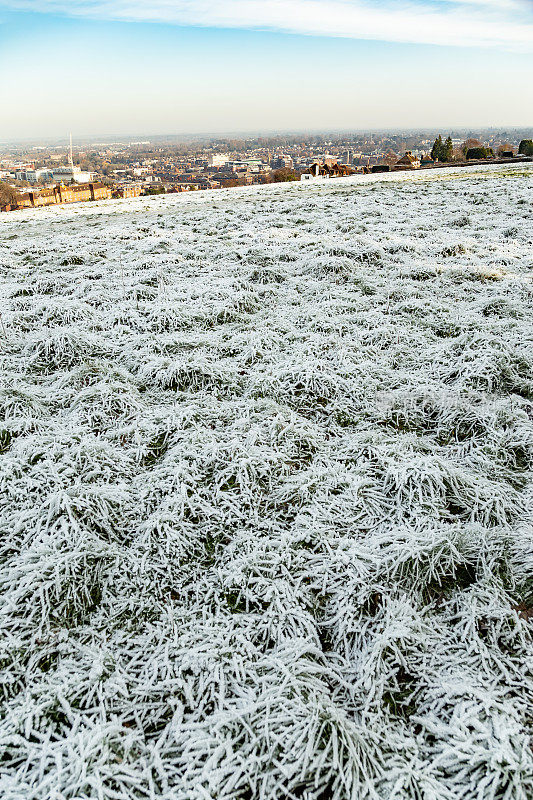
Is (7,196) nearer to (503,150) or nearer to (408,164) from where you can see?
(408,164)

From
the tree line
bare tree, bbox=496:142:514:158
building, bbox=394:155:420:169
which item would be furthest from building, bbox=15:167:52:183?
building, bbox=394:155:420:169

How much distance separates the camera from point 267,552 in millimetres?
2682

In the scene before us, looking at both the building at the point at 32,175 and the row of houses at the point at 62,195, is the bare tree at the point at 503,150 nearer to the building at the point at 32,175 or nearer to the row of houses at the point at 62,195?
the row of houses at the point at 62,195

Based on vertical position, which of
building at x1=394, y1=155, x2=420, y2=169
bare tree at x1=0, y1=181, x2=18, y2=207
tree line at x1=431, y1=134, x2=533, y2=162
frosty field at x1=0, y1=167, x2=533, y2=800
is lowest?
frosty field at x1=0, y1=167, x2=533, y2=800

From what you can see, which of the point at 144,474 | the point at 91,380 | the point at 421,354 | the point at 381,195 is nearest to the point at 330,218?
the point at 381,195

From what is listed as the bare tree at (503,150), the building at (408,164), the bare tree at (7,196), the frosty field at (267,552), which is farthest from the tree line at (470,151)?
the frosty field at (267,552)

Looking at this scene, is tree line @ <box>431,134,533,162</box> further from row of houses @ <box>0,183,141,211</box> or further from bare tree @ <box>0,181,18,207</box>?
bare tree @ <box>0,181,18,207</box>

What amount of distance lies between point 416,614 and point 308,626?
567 mm

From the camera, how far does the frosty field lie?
1779 mm

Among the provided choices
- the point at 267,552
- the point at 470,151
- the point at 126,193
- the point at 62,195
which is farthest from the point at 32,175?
the point at 267,552

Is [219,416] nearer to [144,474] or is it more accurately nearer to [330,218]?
[144,474]

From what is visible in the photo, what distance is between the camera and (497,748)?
1.71m

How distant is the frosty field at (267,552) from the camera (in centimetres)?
178

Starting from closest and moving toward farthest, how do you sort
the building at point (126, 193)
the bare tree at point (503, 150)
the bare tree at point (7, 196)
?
the bare tree at point (7, 196)
the bare tree at point (503, 150)
the building at point (126, 193)
